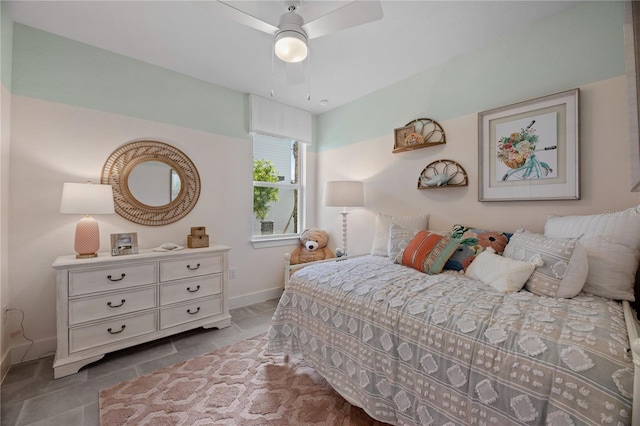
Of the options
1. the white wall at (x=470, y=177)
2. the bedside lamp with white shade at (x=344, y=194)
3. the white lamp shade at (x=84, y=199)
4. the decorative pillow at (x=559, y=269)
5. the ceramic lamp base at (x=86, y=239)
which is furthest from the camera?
the bedside lamp with white shade at (x=344, y=194)

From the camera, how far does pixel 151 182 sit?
2.49 meters

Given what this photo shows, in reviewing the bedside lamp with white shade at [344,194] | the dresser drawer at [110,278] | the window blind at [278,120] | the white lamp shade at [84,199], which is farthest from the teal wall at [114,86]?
the dresser drawer at [110,278]

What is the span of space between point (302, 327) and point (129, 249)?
1.65 m

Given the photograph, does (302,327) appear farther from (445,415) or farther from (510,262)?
(510,262)

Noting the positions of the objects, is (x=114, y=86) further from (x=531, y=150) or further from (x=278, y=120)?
(x=531, y=150)

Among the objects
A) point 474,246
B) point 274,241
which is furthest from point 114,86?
point 474,246

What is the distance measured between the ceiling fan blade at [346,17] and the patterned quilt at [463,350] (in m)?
1.56

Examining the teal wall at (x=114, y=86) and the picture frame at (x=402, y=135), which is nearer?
the teal wall at (x=114, y=86)

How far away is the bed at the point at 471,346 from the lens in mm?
819

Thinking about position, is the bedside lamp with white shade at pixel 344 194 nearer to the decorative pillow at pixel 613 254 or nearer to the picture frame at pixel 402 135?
the picture frame at pixel 402 135

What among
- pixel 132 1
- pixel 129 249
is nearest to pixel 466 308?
pixel 129 249

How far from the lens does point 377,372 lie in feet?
4.23

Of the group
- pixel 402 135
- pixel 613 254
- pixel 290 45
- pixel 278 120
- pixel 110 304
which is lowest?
pixel 110 304

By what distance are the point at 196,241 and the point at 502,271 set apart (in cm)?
251
